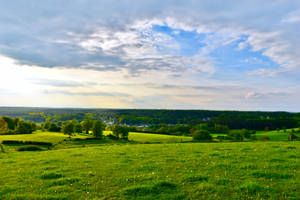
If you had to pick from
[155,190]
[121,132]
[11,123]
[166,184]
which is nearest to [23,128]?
[11,123]

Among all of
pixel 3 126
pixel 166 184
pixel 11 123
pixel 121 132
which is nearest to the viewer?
pixel 166 184

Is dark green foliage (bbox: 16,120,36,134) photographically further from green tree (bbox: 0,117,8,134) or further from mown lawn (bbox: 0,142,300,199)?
mown lawn (bbox: 0,142,300,199)

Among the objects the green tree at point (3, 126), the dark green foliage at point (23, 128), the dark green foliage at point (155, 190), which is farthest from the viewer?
the green tree at point (3, 126)

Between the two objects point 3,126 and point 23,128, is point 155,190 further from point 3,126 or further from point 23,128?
point 3,126

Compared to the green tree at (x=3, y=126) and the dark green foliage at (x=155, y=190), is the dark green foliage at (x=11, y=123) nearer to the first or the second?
the green tree at (x=3, y=126)

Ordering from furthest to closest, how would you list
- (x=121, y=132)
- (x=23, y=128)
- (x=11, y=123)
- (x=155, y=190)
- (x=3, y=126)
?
1. (x=11, y=123)
2. (x=3, y=126)
3. (x=23, y=128)
4. (x=121, y=132)
5. (x=155, y=190)

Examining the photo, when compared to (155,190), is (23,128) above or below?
below

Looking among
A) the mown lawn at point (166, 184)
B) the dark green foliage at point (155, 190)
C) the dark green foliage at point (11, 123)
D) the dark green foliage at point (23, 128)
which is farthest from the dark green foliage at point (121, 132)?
the dark green foliage at point (155, 190)

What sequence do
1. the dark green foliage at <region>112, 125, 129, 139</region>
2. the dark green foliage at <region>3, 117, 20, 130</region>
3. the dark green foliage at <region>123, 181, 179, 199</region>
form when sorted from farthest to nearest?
the dark green foliage at <region>3, 117, 20, 130</region> < the dark green foliage at <region>112, 125, 129, 139</region> < the dark green foliage at <region>123, 181, 179, 199</region>

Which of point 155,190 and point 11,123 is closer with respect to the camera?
point 155,190

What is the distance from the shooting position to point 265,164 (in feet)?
45.1

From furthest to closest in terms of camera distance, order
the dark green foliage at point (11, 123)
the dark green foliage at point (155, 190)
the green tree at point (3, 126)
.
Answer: the dark green foliage at point (11, 123)
the green tree at point (3, 126)
the dark green foliage at point (155, 190)

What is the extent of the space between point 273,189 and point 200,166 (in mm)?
5544

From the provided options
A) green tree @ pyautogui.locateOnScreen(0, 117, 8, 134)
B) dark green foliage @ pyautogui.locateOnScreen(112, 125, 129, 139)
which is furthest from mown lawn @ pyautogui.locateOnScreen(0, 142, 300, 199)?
green tree @ pyautogui.locateOnScreen(0, 117, 8, 134)
